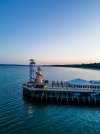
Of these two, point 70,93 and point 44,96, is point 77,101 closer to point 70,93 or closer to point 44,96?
point 70,93

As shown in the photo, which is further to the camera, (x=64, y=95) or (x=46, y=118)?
(x=64, y=95)

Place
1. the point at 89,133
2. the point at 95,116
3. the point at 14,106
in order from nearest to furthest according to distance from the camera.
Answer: the point at 89,133, the point at 95,116, the point at 14,106

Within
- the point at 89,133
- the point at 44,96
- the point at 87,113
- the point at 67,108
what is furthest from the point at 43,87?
the point at 89,133

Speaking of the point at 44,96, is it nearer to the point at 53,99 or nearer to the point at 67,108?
the point at 53,99

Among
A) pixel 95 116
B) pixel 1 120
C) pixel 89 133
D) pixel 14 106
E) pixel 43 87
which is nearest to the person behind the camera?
pixel 89 133

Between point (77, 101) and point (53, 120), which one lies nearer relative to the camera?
point (53, 120)

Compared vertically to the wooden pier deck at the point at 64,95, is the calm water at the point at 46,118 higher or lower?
lower

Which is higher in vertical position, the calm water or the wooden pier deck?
the wooden pier deck

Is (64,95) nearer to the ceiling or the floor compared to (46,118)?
nearer to the ceiling

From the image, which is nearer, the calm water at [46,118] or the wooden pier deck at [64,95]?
the calm water at [46,118]

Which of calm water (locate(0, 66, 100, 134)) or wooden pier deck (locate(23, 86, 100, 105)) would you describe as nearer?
calm water (locate(0, 66, 100, 134))

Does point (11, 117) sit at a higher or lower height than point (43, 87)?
lower
